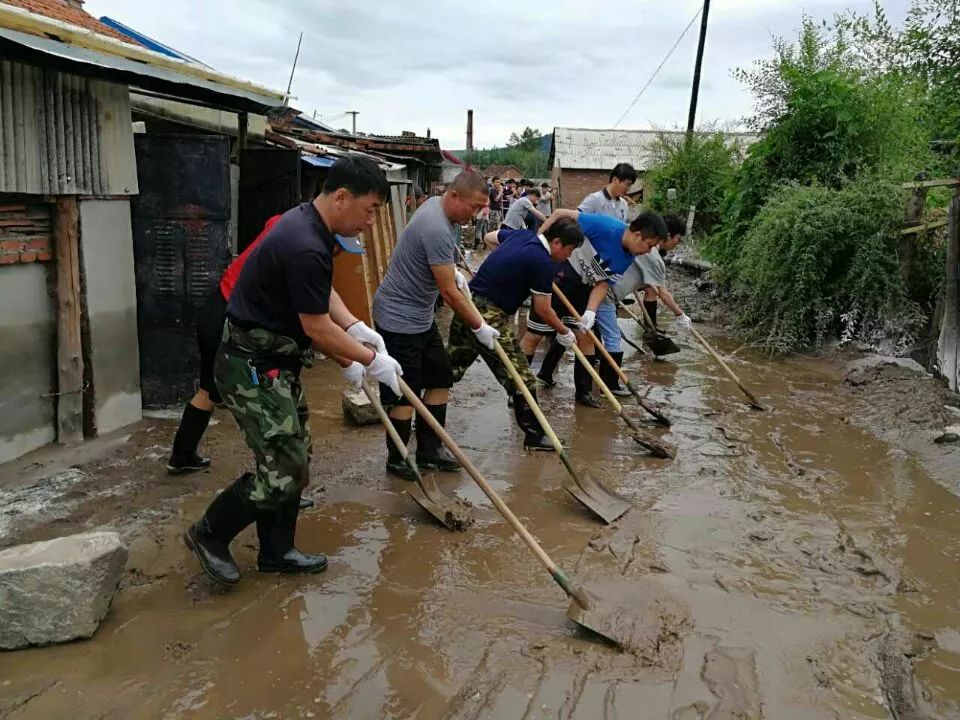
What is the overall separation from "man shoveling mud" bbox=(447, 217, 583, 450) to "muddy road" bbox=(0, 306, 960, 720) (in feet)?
1.55

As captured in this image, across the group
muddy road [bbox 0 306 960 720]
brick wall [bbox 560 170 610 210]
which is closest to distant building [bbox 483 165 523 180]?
brick wall [bbox 560 170 610 210]

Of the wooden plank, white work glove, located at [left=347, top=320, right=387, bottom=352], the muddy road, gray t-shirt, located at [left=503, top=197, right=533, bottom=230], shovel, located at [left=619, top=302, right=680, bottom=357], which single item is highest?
the wooden plank

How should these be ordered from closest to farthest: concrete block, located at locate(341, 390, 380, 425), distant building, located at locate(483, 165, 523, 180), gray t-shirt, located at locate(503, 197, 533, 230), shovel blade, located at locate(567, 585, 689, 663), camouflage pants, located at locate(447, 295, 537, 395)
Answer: shovel blade, located at locate(567, 585, 689, 663), camouflage pants, located at locate(447, 295, 537, 395), concrete block, located at locate(341, 390, 380, 425), gray t-shirt, located at locate(503, 197, 533, 230), distant building, located at locate(483, 165, 523, 180)

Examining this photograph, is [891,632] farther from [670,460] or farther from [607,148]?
[607,148]

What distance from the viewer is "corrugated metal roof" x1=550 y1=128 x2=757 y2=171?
27.5 meters

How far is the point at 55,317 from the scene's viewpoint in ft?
14.5

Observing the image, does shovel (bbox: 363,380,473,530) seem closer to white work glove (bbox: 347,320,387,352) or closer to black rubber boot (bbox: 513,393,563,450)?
white work glove (bbox: 347,320,387,352)

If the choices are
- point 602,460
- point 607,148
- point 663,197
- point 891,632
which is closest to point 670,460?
point 602,460

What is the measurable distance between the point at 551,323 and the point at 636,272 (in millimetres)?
1753

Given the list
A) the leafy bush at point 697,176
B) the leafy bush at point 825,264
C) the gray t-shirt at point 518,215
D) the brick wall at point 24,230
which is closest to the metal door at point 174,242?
the brick wall at point 24,230

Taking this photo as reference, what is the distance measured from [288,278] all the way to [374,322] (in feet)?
5.18

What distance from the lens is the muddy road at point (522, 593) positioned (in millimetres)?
2443

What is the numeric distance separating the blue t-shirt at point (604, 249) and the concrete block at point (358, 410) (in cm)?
209

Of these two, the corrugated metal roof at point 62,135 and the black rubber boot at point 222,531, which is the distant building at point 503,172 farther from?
the black rubber boot at point 222,531
